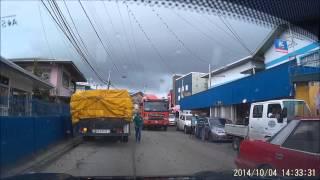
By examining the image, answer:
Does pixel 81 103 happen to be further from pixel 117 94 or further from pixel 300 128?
pixel 300 128

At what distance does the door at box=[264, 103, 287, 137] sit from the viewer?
1655 cm

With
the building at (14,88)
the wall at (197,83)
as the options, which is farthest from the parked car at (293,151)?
the wall at (197,83)

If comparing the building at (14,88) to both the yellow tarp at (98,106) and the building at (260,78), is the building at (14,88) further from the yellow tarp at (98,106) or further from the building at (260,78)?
the building at (260,78)

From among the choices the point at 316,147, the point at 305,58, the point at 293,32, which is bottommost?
the point at 316,147

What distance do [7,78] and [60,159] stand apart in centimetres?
704

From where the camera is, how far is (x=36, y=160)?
577 inches

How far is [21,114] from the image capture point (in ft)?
49.3

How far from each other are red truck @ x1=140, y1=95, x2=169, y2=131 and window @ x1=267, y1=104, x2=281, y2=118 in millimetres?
25287

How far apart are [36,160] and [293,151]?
9953 millimetres

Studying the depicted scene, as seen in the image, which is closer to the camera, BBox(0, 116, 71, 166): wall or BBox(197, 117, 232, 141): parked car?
BBox(0, 116, 71, 166): wall

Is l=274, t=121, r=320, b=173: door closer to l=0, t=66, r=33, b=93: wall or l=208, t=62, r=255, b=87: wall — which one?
l=0, t=66, r=33, b=93: wall

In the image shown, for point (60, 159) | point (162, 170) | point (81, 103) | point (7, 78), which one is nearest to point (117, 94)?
point (81, 103)

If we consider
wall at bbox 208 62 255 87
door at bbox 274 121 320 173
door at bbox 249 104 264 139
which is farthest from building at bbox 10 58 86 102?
door at bbox 274 121 320 173

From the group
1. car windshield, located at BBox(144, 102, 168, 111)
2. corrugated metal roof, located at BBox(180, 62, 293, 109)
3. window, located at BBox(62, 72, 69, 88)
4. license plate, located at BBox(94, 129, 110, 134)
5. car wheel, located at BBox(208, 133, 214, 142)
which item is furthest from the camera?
car windshield, located at BBox(144, 102, 168, 111)
